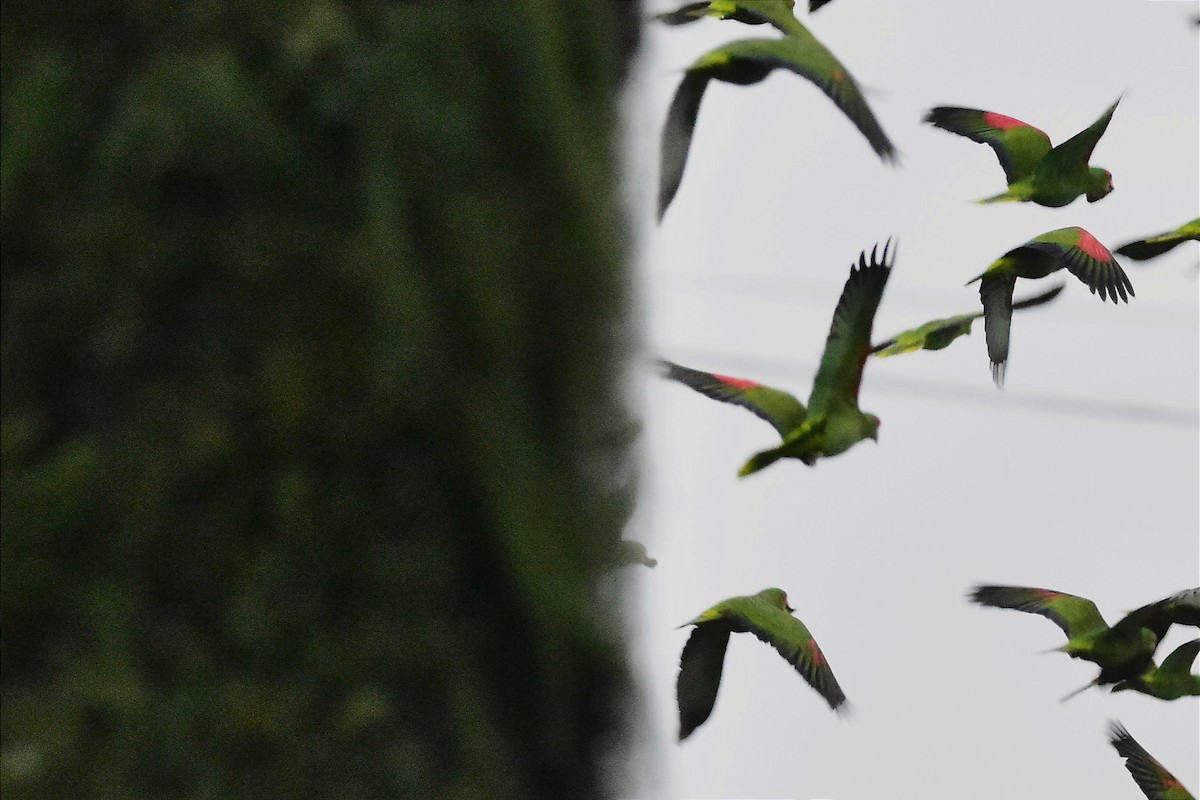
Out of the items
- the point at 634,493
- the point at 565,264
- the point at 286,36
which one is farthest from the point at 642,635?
the point at 286,36

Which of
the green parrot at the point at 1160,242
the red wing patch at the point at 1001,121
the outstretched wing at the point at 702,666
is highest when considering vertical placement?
the red wing patch at the point at 1001,121

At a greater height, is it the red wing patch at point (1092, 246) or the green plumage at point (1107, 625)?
the red wing patch at point (1092, 246)

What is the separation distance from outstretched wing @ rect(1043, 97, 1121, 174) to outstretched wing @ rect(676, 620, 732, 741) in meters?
0.16

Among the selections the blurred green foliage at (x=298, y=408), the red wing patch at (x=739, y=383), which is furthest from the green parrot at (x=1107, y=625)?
the blurred green foliage at (x=298, y=408)

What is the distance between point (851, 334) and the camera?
0.28 metres

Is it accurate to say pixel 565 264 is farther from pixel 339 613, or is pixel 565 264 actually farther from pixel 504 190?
pixel 339 613

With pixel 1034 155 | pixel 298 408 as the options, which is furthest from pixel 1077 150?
pixel 298 408

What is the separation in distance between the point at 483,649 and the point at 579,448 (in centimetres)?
9

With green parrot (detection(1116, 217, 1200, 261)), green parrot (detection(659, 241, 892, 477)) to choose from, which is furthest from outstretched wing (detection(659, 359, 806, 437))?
green parrot (detection(1116, 217, 1200, 261))

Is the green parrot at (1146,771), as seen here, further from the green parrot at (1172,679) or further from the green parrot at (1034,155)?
the green parrot at (1034,155)

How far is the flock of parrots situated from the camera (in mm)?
277

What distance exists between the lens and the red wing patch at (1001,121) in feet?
1.09

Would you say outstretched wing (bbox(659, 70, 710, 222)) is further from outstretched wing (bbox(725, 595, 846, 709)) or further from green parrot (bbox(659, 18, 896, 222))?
outstretched wing (bbox(725, 595, 846, 709))

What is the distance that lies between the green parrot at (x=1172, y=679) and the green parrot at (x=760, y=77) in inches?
6.0
